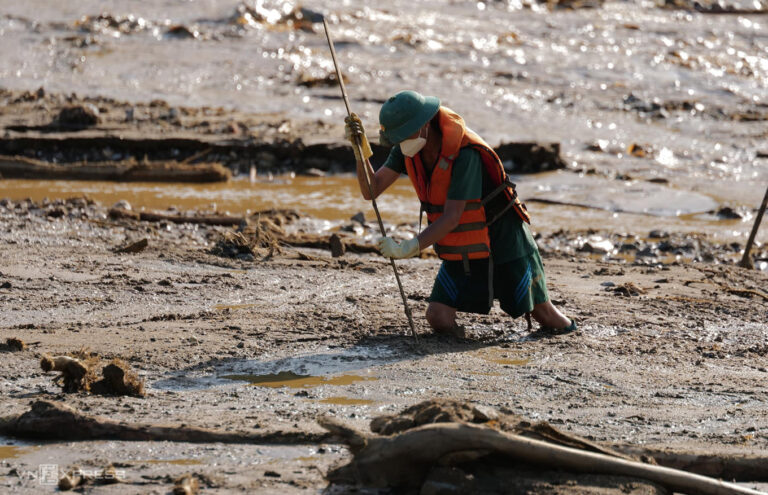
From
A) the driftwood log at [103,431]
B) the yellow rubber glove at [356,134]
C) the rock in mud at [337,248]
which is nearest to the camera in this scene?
the driftwood log at [103,431]

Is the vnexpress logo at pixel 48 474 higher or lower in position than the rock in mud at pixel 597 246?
lower

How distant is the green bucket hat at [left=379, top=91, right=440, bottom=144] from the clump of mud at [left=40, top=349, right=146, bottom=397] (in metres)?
1.57

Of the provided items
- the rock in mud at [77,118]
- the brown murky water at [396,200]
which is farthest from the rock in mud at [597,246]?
the rock in mud at [77,118]

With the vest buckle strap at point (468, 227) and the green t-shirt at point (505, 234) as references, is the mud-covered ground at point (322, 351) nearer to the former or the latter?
the green t-shirt at point (505, 234)

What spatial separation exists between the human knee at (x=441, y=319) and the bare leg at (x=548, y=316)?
47 centimetres

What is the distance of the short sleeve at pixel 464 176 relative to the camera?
15.4 ft

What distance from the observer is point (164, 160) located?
1016cm

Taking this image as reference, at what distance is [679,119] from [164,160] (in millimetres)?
6707

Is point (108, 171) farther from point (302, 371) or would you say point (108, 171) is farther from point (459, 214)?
point (459, 214)

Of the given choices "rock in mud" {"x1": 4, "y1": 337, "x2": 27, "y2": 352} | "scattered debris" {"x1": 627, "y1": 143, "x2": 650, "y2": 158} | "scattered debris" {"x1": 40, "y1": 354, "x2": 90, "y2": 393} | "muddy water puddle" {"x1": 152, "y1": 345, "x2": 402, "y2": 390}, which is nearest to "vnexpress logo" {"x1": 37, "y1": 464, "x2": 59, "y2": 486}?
"scattered debris" {"x1": 40, "y1": 354, "x2": 90, "y2": 393}

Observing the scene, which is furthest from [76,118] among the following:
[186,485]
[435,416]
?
[435,416]

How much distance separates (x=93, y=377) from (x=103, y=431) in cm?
55

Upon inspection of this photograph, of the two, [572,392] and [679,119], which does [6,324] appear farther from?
[679,119]

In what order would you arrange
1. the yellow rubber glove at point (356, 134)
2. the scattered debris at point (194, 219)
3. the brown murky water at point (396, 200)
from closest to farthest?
the yellow rubber glove at point (356, 134)
the scattered debris at point (194, 219)
the brown murky water at point (396, 200)
